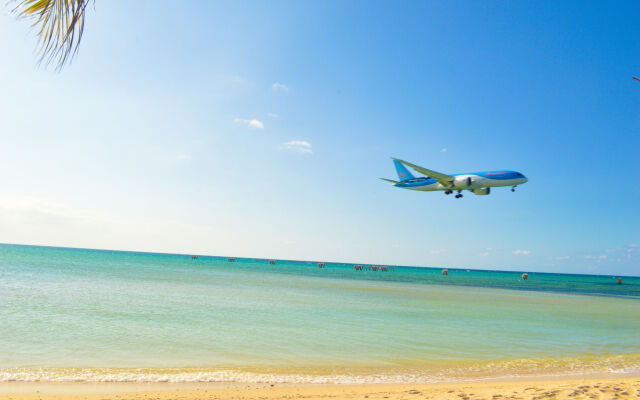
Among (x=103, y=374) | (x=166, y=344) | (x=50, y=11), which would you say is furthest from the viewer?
(x=166, y=344)

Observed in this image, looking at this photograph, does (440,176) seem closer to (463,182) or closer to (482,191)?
(463,182)

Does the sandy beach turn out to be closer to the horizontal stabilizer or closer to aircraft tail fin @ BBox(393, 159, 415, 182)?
the horizontal stabilizer

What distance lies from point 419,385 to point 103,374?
6804mm

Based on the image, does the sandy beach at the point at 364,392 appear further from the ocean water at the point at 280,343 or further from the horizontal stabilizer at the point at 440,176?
the horizontal stabilizer at the point at 440,176

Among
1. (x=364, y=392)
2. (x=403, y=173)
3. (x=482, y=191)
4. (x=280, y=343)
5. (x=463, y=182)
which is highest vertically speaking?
(x=403, y=173)

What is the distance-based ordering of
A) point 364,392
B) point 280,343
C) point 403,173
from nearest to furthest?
point 364,392, point 280,343, point 403,173

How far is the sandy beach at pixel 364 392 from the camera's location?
7078 millimetres

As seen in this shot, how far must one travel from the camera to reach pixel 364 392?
783 cm

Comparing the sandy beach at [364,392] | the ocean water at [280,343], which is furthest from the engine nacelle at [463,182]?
the sandy beach at [364,392]

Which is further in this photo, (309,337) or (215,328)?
(215,328)

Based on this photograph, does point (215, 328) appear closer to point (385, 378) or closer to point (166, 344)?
point (166, 344)

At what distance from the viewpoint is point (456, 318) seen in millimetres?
18938

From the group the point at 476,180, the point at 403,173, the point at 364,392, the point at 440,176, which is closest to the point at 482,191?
the point at 476,180

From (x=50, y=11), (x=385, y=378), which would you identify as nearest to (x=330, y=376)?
(x=385, y=378)
